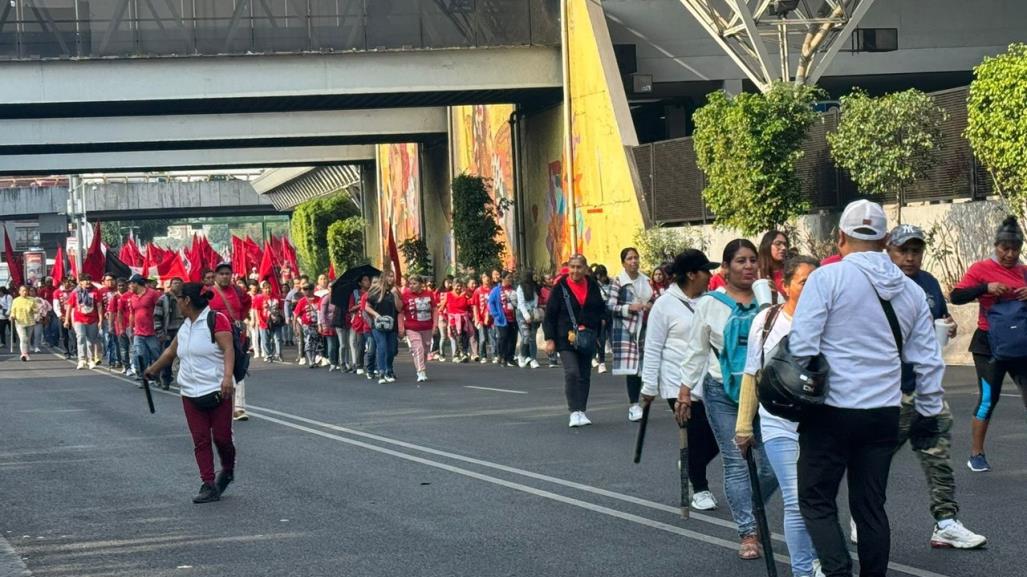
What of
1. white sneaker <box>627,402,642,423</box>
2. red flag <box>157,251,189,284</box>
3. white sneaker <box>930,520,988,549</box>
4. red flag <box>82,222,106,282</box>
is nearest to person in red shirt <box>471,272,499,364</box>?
red flag <box>157,251,189,284</box>

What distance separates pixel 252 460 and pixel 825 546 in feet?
26.4

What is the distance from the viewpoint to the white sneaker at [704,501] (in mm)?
9609

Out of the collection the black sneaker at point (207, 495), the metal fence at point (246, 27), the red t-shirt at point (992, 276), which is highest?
the metal fence at point (246, 27)

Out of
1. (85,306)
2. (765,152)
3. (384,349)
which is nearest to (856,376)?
(384,349)

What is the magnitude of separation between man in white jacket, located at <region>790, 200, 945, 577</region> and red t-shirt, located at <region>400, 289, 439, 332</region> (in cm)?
1825

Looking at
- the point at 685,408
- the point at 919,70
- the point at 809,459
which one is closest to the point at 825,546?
the point at 809,459

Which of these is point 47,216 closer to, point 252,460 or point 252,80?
point 252,80

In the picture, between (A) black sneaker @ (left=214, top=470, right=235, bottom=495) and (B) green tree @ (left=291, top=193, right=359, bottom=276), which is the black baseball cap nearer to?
(A) black sneaker @ (left=214, top=470, right=235, bottom=495)

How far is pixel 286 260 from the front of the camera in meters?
48.0

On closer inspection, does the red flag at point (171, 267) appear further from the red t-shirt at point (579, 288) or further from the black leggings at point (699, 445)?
the black leggings at point (699, 445)

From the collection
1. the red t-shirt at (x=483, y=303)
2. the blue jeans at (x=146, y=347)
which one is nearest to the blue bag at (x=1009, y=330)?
the blue jeans at (x=146, y=347)

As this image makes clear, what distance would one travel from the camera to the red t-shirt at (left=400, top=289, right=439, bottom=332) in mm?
24219

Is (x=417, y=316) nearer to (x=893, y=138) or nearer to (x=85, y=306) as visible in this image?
(x=893, y=138)

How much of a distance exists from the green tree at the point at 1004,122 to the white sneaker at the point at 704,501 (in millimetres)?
11356
